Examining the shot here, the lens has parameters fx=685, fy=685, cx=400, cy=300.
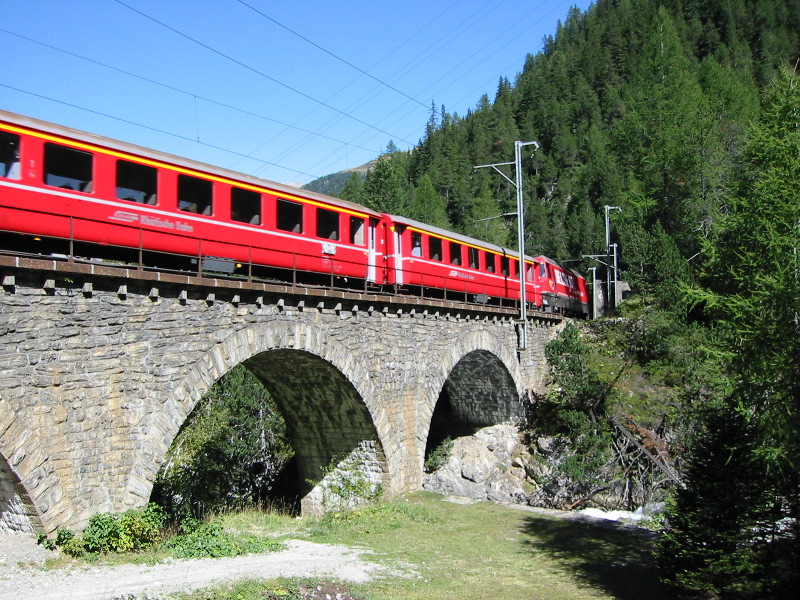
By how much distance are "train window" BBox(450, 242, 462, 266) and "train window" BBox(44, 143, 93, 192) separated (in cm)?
1333

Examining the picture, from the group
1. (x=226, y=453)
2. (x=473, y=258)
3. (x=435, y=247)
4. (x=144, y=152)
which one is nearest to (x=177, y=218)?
(x=144, y=152)

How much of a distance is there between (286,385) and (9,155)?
8.88 metres

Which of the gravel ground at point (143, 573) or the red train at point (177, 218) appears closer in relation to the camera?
the gravel ground at point (143, 573)

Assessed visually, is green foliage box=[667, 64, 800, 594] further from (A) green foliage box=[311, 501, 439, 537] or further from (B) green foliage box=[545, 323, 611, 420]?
(B) green foliage box=[545, 323, 611, 420]

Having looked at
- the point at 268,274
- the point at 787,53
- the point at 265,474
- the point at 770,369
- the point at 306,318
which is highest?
the point at 787,53

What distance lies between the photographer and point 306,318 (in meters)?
14.2

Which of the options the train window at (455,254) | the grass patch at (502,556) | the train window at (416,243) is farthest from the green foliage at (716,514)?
the train window at (455,254)

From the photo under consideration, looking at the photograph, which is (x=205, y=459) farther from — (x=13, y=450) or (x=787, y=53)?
(x=787, y=53)

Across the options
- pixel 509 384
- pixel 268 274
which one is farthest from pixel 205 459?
pixel 509 384

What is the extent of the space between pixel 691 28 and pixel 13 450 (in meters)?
90.5

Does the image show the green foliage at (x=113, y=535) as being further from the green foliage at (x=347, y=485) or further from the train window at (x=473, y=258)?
the train window at (x=473, y=258)

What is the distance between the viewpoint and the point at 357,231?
17234 millimetres

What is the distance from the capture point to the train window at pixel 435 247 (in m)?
21.0

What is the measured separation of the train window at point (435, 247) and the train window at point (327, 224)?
16.6 ft
